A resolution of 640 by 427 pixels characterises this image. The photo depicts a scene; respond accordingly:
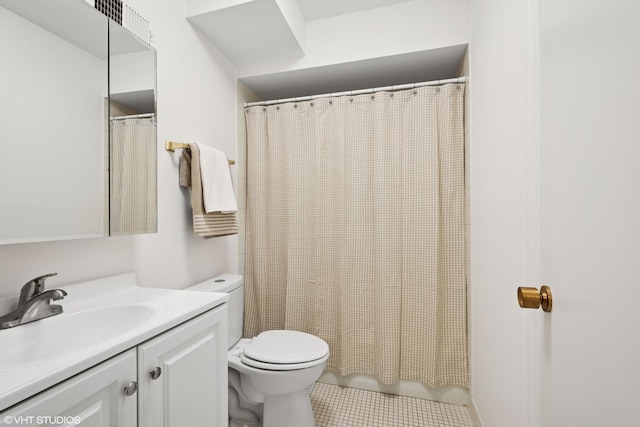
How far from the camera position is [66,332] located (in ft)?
Result: 2.68

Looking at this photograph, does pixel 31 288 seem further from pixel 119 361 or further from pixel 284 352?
pixel 284 352

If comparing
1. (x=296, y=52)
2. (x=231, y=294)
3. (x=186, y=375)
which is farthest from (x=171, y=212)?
(x=296, y=52)

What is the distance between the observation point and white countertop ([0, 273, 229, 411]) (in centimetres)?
52

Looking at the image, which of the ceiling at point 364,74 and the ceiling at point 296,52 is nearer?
the ceiling at point 296,52

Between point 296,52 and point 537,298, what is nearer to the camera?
point 537,298

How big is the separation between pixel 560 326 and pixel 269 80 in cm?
201

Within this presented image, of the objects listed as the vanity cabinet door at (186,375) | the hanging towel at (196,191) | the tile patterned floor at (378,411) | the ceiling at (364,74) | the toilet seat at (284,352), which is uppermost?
the ceiling at (364,74)

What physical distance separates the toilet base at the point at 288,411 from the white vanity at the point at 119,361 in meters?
0.41

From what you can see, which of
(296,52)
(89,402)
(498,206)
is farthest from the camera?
(296,52)

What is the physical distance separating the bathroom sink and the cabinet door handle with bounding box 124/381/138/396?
0.39 feet

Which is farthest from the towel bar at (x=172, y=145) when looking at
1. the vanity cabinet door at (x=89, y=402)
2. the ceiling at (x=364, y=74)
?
the vanity cabinet door at (x=89, y=402)

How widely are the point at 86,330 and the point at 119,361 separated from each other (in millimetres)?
342

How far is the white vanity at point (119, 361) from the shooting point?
1.71 ft

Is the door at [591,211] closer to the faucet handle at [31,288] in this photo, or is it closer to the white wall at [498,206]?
the white wall at [498,206]
